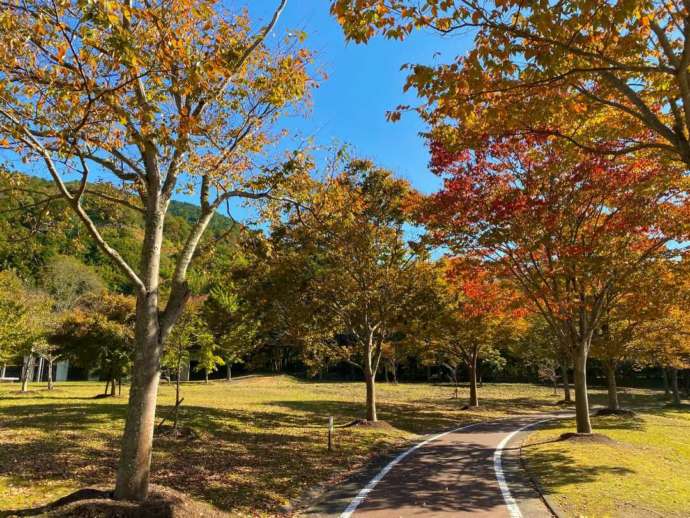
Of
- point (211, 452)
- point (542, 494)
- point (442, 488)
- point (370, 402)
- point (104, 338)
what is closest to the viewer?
point (542, 494)

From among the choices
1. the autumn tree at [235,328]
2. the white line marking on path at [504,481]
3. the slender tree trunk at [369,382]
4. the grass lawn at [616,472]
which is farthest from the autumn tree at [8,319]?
the grass lawn at [616,472]

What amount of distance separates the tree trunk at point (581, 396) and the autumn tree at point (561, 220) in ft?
0.09

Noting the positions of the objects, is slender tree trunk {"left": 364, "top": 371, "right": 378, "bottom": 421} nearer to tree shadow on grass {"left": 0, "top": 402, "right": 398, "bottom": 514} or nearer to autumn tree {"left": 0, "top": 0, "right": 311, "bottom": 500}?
tree shadow on grass {"left": 0, "top": 402, "right": 398, "bottom": 514}

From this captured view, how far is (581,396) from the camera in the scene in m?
14.3

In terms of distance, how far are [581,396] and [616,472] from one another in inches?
189

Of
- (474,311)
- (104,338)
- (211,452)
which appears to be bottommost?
(211,452)

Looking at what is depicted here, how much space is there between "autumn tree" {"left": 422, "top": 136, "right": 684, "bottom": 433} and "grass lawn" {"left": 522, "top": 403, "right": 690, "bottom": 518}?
1.93 m

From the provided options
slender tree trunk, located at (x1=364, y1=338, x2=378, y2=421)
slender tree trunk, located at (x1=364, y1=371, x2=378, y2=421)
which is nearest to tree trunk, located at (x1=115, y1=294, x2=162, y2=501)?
slender tree trunk, located at (x1=364, y1=338, x2=378, y2=421)

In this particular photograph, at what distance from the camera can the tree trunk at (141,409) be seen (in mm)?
6066

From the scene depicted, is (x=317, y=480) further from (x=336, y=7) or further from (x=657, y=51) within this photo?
(x=657, y=51)

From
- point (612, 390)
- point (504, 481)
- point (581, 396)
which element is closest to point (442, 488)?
point (504, 481)

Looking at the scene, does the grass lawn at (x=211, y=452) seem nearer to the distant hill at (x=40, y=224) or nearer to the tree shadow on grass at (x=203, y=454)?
the tree shadow on grass at (x=203, y=454)

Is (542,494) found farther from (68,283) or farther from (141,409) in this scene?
(68,283)

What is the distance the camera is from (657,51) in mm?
6180
